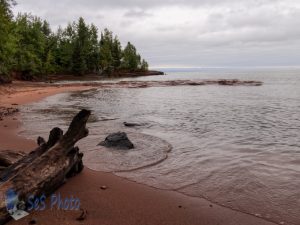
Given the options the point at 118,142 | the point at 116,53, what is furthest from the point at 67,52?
the point at 118,142

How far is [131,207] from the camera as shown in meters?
4.96

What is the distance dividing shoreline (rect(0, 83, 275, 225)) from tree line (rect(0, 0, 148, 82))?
54845mm

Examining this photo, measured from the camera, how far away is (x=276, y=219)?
4.71 m

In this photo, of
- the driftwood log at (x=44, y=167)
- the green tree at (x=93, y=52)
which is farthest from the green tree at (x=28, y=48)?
the driftwood log at (x=44, y=167)

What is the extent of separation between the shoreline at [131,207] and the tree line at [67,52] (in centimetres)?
5485

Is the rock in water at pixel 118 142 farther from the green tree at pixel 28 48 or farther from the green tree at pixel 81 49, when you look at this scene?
the green tree at pixel 81 49

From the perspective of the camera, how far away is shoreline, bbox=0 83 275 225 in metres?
4.46

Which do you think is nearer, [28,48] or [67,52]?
[28,48]

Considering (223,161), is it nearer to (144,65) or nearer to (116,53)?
(116,53)

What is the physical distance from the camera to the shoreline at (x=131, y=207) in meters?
4.46

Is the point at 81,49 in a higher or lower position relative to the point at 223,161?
higher

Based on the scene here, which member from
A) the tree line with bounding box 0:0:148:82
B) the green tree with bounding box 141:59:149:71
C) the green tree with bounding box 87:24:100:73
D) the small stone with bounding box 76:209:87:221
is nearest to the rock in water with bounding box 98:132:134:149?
the small stone with bounding box 76:209:87:221

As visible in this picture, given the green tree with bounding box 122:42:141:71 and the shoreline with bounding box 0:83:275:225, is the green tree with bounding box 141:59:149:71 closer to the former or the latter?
the green tree with bounding box 122:42:141:71

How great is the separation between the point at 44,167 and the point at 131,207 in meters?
1.55
